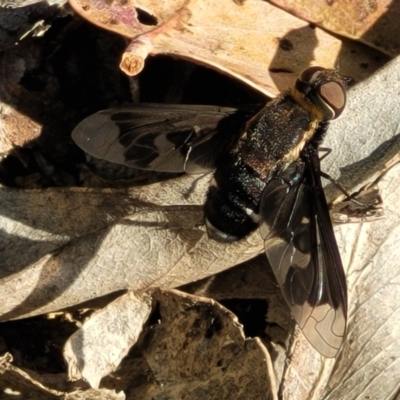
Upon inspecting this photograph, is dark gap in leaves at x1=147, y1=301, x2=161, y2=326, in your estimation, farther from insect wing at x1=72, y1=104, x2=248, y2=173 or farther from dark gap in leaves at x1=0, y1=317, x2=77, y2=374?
insect wing at x1=72, y1=104, x2=248, y2=173

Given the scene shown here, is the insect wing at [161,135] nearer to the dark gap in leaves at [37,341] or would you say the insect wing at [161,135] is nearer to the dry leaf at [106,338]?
the dry leaf at [106,338]

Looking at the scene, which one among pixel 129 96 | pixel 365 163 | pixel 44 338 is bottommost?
pixel 44 338

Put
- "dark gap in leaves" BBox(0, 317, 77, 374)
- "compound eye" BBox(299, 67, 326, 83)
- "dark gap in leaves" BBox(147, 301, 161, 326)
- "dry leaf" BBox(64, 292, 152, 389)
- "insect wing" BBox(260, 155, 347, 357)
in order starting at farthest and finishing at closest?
"dark gap in leaves" BBox(0, 317, 77, 374) → "dark gap in leaves" BBox(147, 301, 161, 326) → "compound eye" BBox(299, 67, 326, 83) → "dry leaf" BBox(64, 292, 152, 389) → "insect wing" BBox(260, 155, 347, 357)

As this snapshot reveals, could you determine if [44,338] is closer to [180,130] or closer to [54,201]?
[54,201]

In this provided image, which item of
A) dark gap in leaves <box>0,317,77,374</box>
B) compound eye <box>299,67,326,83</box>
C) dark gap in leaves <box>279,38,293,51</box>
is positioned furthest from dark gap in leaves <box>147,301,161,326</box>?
dark gap in leaves <box>279,38,293,51</box>

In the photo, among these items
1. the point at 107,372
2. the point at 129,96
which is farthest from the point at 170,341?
the point at 129,96
